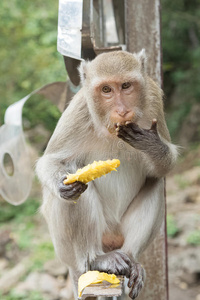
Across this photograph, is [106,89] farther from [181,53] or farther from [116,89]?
[181,53]

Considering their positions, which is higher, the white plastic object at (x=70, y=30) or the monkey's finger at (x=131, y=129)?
the white plastic object at (x=70, y=30)

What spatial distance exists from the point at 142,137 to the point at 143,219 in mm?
857

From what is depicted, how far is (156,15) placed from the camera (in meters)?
4.43

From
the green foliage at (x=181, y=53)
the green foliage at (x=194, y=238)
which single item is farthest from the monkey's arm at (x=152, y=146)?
the green foliage at (x=181, y=53)

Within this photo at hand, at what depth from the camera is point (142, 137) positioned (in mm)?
3309

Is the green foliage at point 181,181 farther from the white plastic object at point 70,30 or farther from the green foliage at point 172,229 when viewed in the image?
the white plastic object at point 70,30

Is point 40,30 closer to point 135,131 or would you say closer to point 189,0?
point 189,0

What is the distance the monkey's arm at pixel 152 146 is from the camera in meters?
3.20

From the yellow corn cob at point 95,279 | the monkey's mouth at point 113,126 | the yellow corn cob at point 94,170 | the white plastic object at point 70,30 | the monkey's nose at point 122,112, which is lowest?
the yellow corn cob at point 95,279

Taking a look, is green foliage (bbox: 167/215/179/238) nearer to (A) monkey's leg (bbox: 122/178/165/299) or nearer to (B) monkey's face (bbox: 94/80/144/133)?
(A) monkey's leg (bbox: 122/178/165/299)

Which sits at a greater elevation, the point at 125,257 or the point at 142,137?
the point at 142,137

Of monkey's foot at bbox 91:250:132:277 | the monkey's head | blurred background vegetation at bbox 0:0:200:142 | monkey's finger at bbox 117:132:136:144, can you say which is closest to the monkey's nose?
the monkey's head

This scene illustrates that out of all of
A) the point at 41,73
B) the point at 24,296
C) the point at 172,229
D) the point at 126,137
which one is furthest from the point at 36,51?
the point at 126,137

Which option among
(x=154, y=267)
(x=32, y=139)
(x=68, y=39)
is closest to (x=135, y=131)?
(x=68, y=39)
